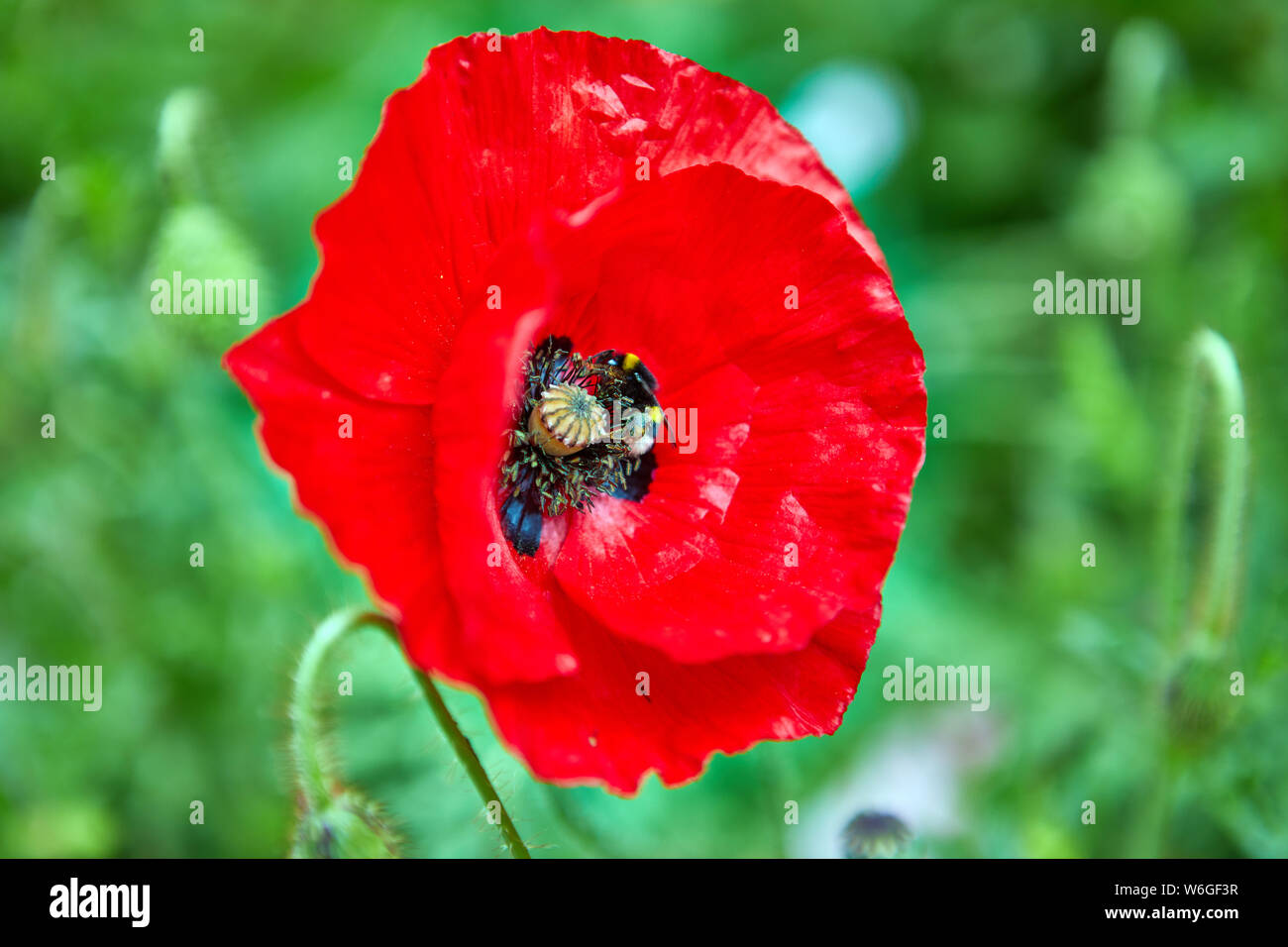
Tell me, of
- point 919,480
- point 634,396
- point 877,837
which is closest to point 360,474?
point 634,396

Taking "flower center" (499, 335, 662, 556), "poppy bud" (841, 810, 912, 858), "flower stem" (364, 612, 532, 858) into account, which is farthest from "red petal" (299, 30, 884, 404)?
"poppy bud" (841, 810, 912, 858)

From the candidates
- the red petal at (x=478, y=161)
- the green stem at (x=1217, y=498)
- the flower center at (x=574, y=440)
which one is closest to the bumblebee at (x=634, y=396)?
the flower center at (x=574, y=440)

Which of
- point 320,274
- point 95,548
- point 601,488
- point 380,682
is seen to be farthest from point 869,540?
point 95,548

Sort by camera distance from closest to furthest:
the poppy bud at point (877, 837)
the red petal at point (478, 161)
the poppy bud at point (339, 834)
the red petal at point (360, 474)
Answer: the red petal at point (360, 474), the red petal at point (478, 161), the poppy bud at point (339, 834), the poppy bud at point (877, 837)

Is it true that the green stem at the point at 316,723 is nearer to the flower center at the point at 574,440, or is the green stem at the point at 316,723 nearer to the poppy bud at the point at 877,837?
the flower center at the point at 574,440

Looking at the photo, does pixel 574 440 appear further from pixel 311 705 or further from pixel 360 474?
pixel 311 705

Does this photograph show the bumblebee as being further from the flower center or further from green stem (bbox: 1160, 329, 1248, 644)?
green stem (bbox: 1160, 329, 1248, 644)

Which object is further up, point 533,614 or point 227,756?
point 533,614
